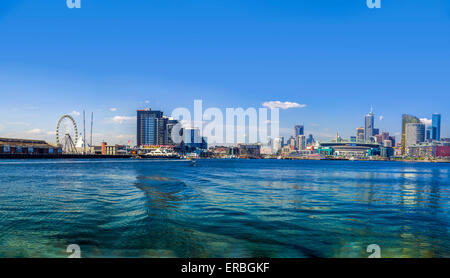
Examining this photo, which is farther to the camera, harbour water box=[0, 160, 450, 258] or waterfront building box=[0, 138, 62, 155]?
waterfront building box=[0, 138, 62, 155]

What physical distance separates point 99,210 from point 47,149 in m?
187

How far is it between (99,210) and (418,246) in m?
17.5

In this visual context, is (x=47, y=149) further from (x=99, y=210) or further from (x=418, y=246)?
(x=418, y=246)

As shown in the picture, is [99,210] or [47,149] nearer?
[99,210]

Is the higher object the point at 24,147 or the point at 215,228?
the point at 24,147

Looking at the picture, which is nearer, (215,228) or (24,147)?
(215,228)

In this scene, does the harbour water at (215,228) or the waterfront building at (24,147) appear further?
the waterfront building at (24,147)
